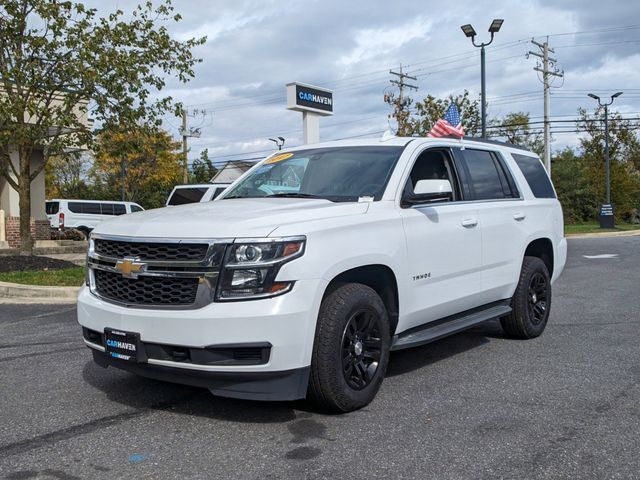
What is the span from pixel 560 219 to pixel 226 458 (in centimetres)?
487

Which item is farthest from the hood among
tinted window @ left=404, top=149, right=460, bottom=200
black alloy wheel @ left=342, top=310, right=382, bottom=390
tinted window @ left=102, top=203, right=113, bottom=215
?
tinted window @ left=102, top=203, right=113, bottom=215

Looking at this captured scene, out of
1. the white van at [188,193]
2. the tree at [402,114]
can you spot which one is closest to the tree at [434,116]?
the tree at [402,114]

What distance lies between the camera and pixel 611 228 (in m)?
33.2

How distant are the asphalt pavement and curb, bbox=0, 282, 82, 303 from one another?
3741 mm

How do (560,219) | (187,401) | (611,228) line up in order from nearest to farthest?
(187,401)
(560,219)
(611,228)

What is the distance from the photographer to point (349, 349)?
13.9 ft

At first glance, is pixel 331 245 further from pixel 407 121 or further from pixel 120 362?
pixel 407 121

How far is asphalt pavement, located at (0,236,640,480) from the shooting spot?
11.3ft

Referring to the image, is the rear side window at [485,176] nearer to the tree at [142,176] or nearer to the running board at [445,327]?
the running board at [445,327]

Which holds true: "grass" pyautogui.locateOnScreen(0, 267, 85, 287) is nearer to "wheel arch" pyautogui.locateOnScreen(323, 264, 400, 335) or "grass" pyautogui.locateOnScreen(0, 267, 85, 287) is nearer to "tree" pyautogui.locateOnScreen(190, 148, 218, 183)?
"wheel arch" pyautogui.locateOnScreen(323, 264, 400, 335)

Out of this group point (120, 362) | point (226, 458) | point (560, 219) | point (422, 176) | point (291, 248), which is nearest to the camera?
point (226, 458)

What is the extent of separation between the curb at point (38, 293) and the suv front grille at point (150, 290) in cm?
601

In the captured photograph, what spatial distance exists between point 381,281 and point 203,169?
64638 mm

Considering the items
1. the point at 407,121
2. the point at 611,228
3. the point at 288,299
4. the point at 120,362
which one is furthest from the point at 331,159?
the point at 407,121
